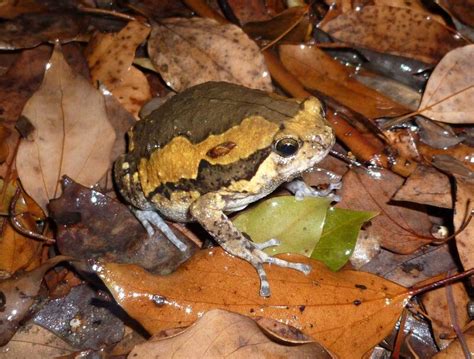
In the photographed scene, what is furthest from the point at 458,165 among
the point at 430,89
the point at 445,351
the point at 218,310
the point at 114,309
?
the point at 114,309

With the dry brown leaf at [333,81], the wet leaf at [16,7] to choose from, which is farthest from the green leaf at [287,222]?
the wet leaf at [16,7]

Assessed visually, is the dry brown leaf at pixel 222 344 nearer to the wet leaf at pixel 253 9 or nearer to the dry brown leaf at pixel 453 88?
the dry brown leaf at pixel 453 88

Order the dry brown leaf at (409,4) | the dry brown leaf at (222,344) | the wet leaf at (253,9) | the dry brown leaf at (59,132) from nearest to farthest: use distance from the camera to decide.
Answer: the dry brown leaf at (222,344) < the dry brown leaf at (59,132) < the dry brown leaf at (409,4) < the wet leaf at (253,9)

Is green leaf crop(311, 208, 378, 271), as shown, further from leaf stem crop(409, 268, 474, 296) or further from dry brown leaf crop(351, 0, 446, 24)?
dry brown leaf crop(351, 0, 446, 24)

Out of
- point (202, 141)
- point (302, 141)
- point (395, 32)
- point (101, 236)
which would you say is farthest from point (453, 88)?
point (101, 236)

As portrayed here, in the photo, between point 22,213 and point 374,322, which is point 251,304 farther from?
point 22,213

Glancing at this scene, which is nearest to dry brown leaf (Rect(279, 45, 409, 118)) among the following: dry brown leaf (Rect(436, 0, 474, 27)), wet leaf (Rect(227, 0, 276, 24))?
wet leaf (Rect(227, 0, 276, 24))
